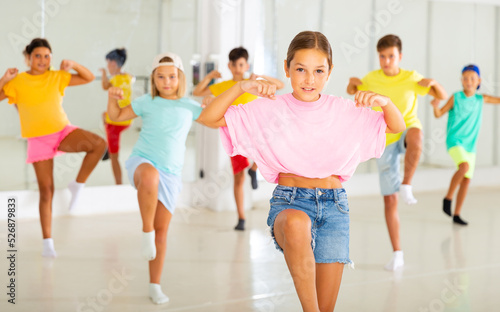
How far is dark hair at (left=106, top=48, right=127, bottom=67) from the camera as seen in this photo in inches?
212

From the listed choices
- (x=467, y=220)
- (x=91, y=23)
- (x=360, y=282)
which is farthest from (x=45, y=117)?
(x=467, y=220)

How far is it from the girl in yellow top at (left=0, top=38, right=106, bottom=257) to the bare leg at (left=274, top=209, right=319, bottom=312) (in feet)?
7.82

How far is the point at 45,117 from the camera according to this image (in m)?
4.20

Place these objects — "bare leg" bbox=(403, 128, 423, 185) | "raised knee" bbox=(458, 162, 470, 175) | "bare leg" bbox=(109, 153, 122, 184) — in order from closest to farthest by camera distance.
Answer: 1. "bare leg" bbox=(403, 128, 423, 185)
2. "raised knee" bbox=(458, 162, 470, 175)
3. "bare leg" bbox=(109, 153, 122, 184)

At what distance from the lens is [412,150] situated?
12.9 ft

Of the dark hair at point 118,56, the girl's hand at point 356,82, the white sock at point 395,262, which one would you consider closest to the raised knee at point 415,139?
the girl's hand at point 356,82

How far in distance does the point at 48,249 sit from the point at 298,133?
7.98ft

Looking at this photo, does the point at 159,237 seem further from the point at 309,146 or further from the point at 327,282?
the point at 309,146

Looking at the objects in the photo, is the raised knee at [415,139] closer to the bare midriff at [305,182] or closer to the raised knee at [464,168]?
the raised knee at [464,168]

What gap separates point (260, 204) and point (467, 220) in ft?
6.16

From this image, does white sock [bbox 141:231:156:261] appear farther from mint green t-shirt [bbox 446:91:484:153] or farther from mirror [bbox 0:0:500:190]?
mint green t-shirt [bbox 446:91:484:153]

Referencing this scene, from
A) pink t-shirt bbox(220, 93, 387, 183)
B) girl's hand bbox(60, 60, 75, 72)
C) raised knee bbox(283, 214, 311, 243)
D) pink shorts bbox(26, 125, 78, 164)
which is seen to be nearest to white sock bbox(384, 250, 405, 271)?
pink t-shirt bbox(220, 93, 387, 183)

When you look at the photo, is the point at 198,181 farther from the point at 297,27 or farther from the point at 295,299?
the point at 295,299

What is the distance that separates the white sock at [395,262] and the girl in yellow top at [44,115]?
6.92ft
